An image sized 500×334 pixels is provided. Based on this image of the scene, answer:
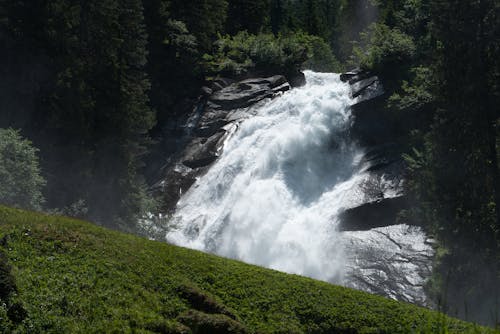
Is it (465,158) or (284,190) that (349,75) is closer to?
(284,190)

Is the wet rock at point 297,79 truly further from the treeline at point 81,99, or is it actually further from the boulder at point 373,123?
the treeline at point 81,99

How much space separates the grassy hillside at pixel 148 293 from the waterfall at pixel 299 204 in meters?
8.77

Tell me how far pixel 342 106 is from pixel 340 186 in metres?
6.07

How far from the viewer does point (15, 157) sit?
24.0 metres

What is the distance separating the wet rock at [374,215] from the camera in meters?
25.8

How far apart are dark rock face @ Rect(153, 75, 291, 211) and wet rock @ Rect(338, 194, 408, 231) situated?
976cm

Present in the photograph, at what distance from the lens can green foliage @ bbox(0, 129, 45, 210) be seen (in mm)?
23141

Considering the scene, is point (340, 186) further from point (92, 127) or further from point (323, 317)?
point (323, 317)

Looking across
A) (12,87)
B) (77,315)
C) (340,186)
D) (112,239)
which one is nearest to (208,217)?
(340,186)

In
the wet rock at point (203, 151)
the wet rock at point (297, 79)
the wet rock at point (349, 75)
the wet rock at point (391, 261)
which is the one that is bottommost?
the wet rock at point (391, 261)

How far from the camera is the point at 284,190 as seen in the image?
95.5 feet

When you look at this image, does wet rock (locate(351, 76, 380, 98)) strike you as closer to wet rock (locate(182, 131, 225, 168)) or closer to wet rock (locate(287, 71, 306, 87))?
wet rock (locate(287, 71, 306, 87))

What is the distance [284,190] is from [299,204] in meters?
1.25

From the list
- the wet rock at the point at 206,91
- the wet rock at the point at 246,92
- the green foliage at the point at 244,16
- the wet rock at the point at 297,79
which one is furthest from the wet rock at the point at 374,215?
the green foliage at the point at 244,16
